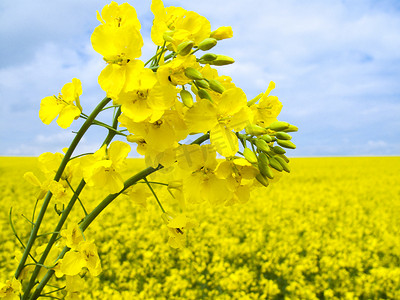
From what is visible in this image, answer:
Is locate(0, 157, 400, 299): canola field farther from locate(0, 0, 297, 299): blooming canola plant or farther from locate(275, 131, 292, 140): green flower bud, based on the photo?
locate(275, 131, 292, 140): green flower bud

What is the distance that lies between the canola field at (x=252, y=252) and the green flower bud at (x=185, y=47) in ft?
6.63

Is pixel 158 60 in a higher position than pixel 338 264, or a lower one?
higher

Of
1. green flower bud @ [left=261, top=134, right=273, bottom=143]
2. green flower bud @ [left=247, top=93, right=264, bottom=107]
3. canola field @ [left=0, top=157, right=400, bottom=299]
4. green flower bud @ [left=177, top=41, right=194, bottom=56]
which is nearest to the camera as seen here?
green flower bud @ [left=177, top=41, right=194, bottom=56]

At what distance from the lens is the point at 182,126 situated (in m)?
0.88

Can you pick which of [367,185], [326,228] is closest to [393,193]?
[367,185]

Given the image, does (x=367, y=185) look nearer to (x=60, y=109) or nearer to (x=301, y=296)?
(x=301, y=296)

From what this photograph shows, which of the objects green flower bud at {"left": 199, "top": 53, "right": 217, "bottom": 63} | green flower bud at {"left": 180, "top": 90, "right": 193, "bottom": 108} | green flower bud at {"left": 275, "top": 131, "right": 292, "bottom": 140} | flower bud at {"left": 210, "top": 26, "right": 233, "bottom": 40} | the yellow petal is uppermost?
flower bud at {"left": 210, "top": 26, "right": 233, "bottom": 40}

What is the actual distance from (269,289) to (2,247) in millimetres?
3794

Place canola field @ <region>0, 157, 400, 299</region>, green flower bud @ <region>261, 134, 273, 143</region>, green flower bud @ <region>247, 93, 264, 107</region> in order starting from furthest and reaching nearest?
canola field @ <region>0, 157, 400, 299</region>, green flower bud @ <region>247, 93, 264, 107</region>, green flower bud @ <region>261, 134, 273, 143</region>

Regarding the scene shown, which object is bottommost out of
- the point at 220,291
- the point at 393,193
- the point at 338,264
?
the point at 220,291

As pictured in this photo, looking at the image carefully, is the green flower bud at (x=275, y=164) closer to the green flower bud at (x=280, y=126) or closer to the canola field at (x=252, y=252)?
the green flower bud at (x=280, y=126)

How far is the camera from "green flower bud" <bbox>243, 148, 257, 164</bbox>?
0.85 meters

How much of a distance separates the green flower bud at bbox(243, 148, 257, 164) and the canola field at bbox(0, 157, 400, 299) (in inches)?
75.7

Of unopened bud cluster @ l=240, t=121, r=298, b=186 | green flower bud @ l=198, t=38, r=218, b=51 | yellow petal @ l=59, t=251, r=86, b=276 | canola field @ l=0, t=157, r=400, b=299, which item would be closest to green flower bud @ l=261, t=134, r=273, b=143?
unopened bud cluster @ l=240, t=121, r=298, b=186
